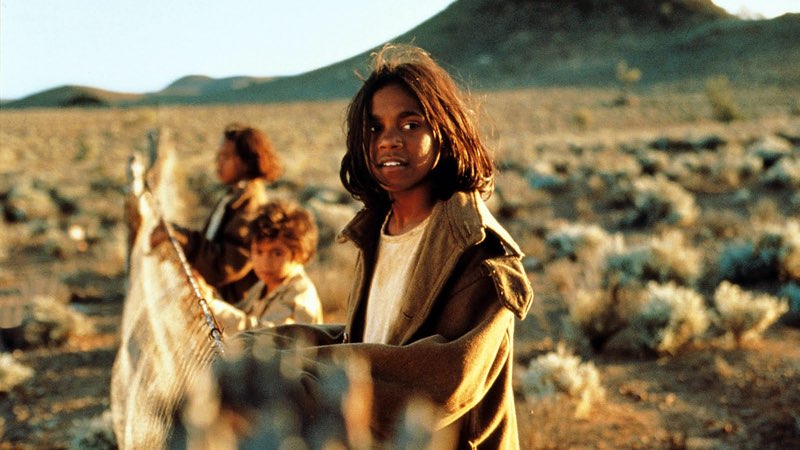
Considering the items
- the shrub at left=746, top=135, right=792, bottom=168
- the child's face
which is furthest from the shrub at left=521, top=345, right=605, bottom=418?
the shrub at left=746, top=135, right=792, bottom=168

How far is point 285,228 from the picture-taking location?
14.8 feet

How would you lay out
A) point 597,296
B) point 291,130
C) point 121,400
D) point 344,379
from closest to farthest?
point 344,379 < point 121,400 < point 597,296 < point 291,130

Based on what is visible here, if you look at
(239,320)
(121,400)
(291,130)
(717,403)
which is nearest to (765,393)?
(717,403)

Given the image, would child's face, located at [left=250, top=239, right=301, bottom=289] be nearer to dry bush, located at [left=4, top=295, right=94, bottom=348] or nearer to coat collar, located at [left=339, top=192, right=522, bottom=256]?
coat collar, located at [left=339, top=192, right=522, bottom=256]

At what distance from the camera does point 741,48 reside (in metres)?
77.9

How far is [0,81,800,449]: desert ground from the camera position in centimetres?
565

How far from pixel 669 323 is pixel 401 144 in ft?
17.1

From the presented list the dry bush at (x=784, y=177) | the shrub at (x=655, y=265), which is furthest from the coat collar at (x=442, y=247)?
the dry bush at (x=784, y=177)

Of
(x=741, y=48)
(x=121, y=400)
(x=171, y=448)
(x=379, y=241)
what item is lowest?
(x=121, y=400)

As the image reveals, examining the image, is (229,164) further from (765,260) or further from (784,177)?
(784,177)

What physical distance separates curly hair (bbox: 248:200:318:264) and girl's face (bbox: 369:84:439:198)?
1998 millimetres

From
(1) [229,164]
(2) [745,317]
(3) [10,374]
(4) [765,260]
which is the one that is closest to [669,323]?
(2) [745,317]

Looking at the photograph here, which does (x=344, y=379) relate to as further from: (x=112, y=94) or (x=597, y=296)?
(x=112, y=94)

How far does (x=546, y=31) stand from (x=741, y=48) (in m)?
32.0
